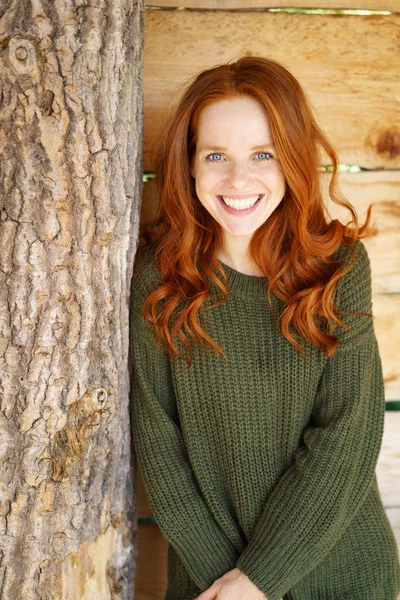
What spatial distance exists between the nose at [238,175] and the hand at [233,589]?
79 centimetres

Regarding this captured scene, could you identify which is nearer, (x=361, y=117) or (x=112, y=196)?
(x=112, y=196)

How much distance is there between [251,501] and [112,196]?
72 cm

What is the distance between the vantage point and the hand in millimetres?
1392

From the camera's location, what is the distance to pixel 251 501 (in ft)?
4.93

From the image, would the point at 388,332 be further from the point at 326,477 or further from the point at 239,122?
the point at 239,122

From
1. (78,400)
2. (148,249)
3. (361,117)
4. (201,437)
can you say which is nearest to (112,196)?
(148,249)

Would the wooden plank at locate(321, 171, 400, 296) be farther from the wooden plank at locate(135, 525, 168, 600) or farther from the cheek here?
the wooden plank at locate(135, 525, 168, 600)

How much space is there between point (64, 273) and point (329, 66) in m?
0.86

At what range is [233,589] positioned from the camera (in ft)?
4.59

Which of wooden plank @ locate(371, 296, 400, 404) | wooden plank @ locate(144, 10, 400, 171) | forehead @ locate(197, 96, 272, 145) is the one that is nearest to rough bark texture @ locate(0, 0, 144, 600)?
forehead @ locate(197, 96, 272, 145)

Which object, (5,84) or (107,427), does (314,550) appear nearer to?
(107,427)

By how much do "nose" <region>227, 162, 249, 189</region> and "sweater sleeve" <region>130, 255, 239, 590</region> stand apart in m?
0.30

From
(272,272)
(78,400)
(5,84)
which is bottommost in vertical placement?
(78,400)

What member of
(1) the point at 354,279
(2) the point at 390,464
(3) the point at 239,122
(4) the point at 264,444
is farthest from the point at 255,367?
(2) the point at 390,464
